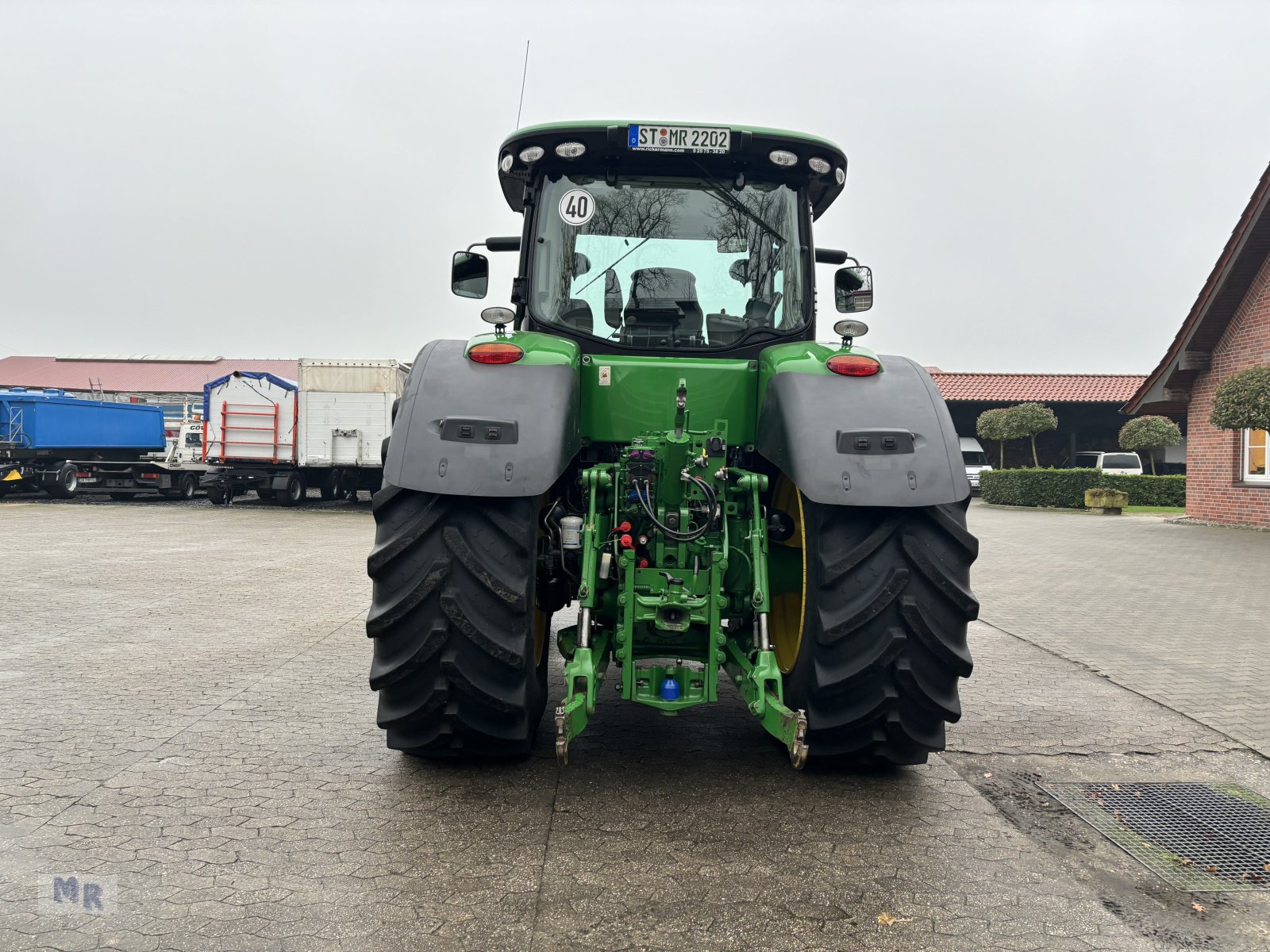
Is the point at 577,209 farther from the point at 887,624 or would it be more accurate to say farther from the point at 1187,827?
the point at 1187,827

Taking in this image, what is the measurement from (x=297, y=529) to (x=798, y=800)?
566 inches

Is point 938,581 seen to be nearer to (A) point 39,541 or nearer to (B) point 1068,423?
(A) point 39,541

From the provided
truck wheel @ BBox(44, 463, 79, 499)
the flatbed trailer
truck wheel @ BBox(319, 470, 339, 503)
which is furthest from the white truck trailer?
truck wheel @ BBox(44, 463, 79, 499)

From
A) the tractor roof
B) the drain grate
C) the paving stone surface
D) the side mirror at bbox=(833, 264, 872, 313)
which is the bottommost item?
the drain grate

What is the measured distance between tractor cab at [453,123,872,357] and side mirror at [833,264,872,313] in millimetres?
553

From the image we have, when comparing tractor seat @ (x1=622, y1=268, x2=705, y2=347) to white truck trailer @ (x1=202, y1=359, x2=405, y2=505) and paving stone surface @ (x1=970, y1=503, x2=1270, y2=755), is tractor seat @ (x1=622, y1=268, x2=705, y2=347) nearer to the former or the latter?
paving stone surface @ (x1=970, y1=503, x2=1270, y2=755)

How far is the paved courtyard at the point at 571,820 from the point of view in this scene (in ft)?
8.66

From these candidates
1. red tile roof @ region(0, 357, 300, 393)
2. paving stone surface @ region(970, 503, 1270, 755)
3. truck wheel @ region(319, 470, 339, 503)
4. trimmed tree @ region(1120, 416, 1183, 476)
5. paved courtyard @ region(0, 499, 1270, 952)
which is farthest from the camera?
red tile roof @ region(0, 357, 300, 393)

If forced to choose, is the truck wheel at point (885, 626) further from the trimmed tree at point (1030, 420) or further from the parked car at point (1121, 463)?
the parked car at point (1121, 463)

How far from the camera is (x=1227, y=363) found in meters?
18.3

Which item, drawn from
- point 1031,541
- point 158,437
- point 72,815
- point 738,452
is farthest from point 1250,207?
point 158,437

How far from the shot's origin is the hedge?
83.6 ft

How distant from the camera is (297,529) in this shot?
648 inches

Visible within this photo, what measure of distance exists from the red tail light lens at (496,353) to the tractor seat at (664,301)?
2.69 ft
